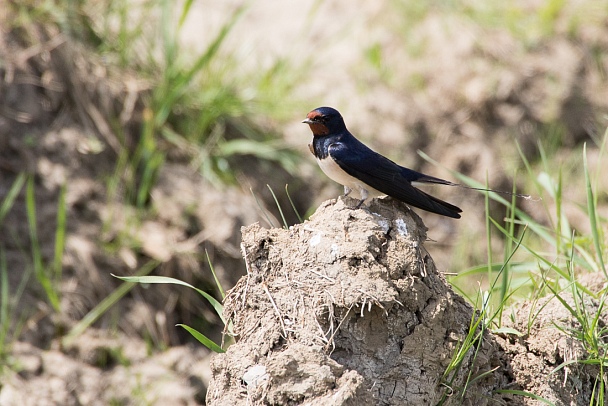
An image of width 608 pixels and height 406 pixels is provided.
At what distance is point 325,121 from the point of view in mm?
3367

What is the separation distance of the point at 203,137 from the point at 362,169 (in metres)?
2.47

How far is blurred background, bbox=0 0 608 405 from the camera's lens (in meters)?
4.62

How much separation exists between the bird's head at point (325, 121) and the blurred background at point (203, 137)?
35.9 inches

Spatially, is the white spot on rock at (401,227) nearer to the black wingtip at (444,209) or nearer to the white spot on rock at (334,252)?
the white spot on rock at (334,252)

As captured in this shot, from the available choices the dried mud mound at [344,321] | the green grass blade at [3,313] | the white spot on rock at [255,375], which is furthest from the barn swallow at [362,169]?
the green grass blade at [3,313]

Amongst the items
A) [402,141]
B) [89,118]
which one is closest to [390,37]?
[402,141]

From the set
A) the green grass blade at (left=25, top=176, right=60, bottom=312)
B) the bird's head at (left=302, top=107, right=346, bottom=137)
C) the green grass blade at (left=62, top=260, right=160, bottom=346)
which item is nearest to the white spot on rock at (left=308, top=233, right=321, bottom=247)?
the bird's head at (left=302, top=107, right=346, bottom=137)

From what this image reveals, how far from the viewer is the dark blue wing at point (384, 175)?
113 inches

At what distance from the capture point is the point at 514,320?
276cm

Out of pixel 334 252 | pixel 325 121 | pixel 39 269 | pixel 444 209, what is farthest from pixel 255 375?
pixel 39 269

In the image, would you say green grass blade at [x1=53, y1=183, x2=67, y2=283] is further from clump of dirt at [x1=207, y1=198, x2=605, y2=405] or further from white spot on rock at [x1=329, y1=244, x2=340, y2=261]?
white spot on rock at [x1=329, y1=244, x2=340, y2=261]

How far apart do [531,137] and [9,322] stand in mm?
3952

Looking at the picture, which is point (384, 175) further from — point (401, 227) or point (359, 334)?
point (359, 334)

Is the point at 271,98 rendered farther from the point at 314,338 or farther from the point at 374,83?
the point at 314,338
